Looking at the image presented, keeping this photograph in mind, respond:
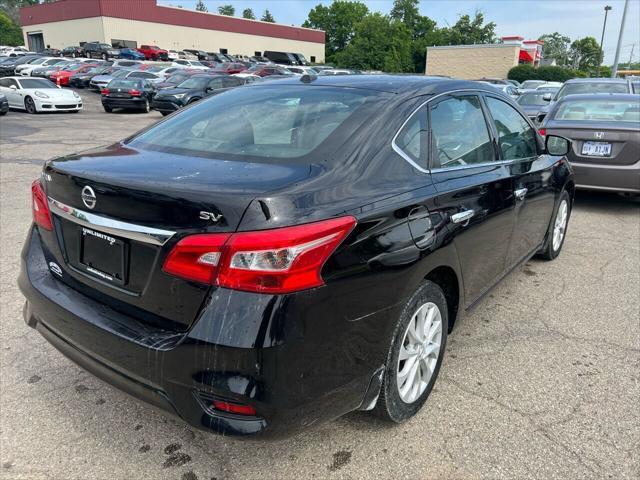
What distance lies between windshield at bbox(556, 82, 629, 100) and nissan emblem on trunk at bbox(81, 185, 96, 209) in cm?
1218

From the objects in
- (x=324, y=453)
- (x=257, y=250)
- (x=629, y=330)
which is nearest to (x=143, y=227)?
(x=257, y=250)

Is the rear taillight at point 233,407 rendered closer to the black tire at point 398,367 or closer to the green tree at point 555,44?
the black tire at point 398,367

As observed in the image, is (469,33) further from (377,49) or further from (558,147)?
(558,147)

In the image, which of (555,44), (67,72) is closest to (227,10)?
(555,44)

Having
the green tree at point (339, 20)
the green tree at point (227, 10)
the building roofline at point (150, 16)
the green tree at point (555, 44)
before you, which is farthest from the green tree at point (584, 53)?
the green tree at point (227, 10)

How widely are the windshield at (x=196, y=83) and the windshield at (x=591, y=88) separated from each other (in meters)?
12.2

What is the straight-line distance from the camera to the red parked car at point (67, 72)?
31.5m

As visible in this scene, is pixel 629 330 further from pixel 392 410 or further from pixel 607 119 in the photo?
pixel 607 119

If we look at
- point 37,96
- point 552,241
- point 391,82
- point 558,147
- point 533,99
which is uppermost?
point 391,82

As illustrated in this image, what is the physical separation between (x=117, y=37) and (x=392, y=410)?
6664cm

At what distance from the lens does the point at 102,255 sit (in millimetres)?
2262

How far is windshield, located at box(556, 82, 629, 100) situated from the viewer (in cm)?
1227

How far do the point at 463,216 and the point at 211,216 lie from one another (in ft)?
4.88

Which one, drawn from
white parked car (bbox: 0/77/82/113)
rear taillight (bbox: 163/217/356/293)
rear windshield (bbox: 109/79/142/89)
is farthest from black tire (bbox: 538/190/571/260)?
white parked car (bbox: 0/77/82/113)
